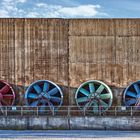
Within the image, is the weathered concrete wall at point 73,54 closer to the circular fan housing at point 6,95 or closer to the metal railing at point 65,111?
the circular fan housing at point 6,95

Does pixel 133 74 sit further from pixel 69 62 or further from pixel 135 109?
pixel 69 62

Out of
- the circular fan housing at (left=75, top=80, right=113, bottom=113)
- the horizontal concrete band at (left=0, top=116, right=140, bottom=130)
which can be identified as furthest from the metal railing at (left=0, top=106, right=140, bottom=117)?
the horizontal concrete band at (left=0, top=116, right=140, bottom=130)

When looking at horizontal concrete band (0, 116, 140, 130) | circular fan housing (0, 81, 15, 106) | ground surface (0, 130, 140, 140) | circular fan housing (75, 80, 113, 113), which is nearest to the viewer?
ground surface (0, 130, 140, 140)

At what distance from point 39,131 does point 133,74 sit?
641cm

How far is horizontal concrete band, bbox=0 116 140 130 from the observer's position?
931 inches

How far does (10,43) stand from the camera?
2650 centimetres

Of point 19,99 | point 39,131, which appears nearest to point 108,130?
point 39,131

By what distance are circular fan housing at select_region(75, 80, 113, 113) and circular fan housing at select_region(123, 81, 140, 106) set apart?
33.4 inches

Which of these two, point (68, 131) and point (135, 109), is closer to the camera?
point (68, 131)

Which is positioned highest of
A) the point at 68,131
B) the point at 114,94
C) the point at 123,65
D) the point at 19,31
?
the point at 19,31

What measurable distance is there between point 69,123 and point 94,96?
271 cm

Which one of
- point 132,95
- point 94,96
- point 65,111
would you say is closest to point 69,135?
point 65,111

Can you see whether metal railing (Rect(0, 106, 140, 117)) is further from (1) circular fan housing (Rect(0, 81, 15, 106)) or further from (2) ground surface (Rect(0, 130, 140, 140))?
(2) ground surface (Rect(0, 130, 140, 140))

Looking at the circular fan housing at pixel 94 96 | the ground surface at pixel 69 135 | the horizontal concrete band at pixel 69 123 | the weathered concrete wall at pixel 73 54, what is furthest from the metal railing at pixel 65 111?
the ground surface at pixel 69 135
